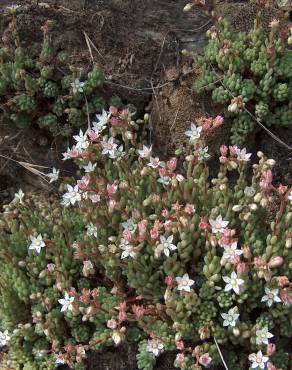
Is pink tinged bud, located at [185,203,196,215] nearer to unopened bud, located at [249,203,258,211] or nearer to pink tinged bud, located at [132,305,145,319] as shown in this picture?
unopened bud, located at [249,203,258,211]

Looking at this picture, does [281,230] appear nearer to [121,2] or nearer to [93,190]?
[93,190]

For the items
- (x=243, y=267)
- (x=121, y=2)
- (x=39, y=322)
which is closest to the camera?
(x=243, y=267)

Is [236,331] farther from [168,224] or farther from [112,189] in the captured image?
[112,189]

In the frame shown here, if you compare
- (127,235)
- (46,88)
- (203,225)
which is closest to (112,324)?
(127,235)

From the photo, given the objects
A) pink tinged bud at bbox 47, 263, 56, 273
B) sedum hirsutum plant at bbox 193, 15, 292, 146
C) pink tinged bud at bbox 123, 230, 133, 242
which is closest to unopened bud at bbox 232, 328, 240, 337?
pink tinged bud at bbox 123, 230, 133, 242

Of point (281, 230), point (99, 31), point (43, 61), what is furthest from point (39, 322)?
point (99, 31)

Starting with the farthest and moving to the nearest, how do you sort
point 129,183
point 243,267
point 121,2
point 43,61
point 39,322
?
point 121,2
point 43,61
point 129,183
point 39,322
point 243,267

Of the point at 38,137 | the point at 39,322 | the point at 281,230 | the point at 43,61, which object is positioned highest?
the point at 43,61
